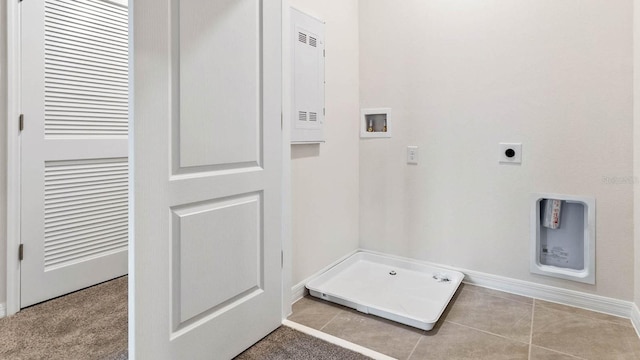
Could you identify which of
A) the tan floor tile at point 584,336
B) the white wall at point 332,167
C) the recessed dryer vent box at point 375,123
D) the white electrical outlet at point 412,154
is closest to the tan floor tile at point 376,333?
the white wall at point 332,167

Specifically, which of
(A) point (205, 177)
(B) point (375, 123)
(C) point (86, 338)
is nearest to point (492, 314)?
(B) point (375, 123)

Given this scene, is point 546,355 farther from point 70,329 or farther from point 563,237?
point 70,329

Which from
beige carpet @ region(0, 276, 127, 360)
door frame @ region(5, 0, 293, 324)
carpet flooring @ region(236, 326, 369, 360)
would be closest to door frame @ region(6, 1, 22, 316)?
door frame @ region(5, 0, 293, 324)

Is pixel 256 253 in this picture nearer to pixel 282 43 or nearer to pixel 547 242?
pixel 282 43

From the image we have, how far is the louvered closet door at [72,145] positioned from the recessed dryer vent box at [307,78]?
4.55ft

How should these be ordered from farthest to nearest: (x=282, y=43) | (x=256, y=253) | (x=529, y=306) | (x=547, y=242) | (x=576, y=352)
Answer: (x=547, y=242)
(x=529, y=306)
(x=282, y=43)
(x=256, y=253)
(x=576, y=352)

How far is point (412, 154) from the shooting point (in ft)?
8.57

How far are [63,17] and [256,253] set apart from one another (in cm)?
197

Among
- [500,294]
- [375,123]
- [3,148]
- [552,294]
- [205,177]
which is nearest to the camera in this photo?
[205,177]

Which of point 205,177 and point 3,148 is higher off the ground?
point 3,148

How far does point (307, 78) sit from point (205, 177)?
3.41ft

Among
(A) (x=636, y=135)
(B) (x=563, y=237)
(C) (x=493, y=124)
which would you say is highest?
(C) (x=493, y=124)

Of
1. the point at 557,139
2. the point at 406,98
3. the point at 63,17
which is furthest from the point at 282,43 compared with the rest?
the point at 557,139

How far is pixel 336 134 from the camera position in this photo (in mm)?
2590
